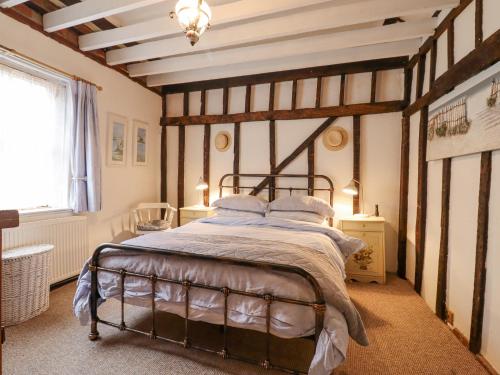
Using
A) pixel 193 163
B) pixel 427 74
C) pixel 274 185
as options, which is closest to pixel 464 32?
pixel 427 74

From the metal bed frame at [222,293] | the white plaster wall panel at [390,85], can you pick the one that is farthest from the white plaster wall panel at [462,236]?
the white plaster wall panel at [390,85]

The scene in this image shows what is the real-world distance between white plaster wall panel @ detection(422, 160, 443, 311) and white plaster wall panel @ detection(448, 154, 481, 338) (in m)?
0.25

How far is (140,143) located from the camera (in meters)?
4.46

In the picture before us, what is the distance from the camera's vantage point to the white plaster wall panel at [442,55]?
2.66 m

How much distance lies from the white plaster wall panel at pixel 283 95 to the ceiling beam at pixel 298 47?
0.74 metres

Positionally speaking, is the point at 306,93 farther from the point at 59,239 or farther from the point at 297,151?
the point at 59,239

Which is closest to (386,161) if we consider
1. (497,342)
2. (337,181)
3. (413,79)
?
(337,181)

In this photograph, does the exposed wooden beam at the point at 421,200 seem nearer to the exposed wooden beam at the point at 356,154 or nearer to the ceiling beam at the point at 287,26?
the exposed wooden beam at the point at 356,154

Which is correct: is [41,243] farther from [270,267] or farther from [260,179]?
[260,179]

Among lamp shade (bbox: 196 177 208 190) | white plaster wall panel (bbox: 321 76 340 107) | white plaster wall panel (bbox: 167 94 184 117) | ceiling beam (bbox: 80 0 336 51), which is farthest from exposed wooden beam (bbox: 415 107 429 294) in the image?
white plaster wall panel (bbox: 167 94 184 117)

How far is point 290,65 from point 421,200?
2343 millimetres

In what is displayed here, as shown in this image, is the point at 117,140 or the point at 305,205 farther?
the point at 117,140

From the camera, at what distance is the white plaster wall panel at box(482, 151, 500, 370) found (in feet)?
6.12

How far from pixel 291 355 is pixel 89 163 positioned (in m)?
2.92
